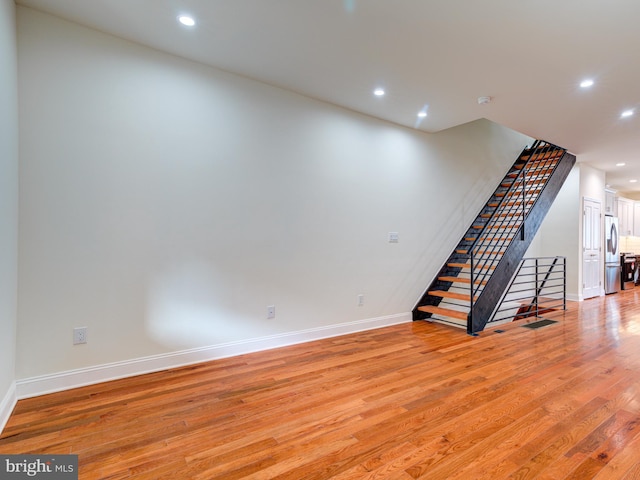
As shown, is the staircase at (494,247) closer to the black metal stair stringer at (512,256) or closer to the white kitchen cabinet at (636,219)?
the black metal stair stringer at (512,256)

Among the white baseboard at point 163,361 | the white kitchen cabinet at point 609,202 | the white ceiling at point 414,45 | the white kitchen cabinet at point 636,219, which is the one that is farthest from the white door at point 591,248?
the white baseboard at point 163,361

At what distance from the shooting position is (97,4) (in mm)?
2250

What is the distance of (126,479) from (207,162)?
2.35m

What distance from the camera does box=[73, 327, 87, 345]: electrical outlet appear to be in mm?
2482

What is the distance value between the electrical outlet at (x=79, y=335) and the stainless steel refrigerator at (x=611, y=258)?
8.90 meters

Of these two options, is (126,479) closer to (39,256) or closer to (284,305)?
(39,256)

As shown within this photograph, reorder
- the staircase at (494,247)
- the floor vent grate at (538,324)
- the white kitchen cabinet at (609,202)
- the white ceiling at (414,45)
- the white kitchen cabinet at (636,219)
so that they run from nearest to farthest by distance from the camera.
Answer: the white ceiling at (414,45)
the staircase at (494,247)
the floor vent grate at (538,324)
the white kitchen cabinet at (609,202)
the white kitchen cabinet at (636,219)

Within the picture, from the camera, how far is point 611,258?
279 inches

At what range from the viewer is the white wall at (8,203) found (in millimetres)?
1962

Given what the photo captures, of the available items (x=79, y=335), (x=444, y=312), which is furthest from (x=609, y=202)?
(x=79, y=335)

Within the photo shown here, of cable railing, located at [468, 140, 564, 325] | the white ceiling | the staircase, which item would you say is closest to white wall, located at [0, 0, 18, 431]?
the white ceiling

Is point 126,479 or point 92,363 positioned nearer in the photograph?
point 126,479

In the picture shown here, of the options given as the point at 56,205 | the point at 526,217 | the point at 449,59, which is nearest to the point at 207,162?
the point at 56,205

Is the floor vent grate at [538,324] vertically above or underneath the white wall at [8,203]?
underneath
